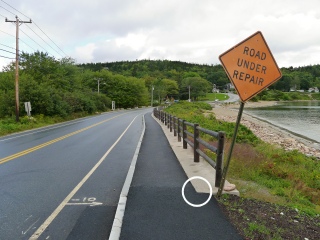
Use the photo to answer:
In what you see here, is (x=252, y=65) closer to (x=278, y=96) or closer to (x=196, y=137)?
(x=196, y=137)

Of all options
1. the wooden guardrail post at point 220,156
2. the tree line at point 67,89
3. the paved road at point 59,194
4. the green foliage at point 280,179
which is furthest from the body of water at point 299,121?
the tree line at point 67,89

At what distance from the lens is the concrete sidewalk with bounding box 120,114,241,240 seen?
Result: 401cm

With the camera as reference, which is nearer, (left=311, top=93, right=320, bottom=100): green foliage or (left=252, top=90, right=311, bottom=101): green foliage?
(left=252, top=90, right=311, bottom=101): green foliage

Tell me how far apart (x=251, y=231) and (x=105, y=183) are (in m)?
3.86

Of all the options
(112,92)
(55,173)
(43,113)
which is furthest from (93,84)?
(55,173)

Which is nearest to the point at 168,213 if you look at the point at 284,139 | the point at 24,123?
the point at 284,139

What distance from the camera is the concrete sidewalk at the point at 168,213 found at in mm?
4008

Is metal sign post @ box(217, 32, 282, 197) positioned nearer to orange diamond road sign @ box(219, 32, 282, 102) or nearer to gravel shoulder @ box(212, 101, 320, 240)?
orange diamond road sign @ box(219, 32, 282, 102)

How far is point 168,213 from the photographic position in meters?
4.74

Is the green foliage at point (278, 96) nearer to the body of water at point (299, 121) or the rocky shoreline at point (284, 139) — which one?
the body of water at point (299, 121)

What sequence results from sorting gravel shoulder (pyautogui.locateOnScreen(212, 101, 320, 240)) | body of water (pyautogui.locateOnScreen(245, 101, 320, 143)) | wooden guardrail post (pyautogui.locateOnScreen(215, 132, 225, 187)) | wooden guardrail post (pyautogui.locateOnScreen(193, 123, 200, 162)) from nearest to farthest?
gravel shoulder (pyautogui.locateOnScreen(212, 101, 320, 240)) < wooden guardrail post (pyautogui.locateOnScreen(215, 132, 225, 187)) < wooden guardrail post (pyautogui.locateOnScreen(193, 123, 200, 162)) < body of water (pyautogui.locateOnScreen(245, 101, 320, 143))

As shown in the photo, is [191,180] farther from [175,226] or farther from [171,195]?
[175,226]

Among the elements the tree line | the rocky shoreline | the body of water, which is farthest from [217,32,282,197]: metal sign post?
the tree line

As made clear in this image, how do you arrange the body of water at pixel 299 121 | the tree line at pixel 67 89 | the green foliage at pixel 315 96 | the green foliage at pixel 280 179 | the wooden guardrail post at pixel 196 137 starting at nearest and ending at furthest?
the green foliage at pixel 280 179 < the wooden guardrail post at pixel 196 137 < the body of water at pixel 299 121 < the tree line at pixel 67 89 < the green foliage at pixel 315 96
